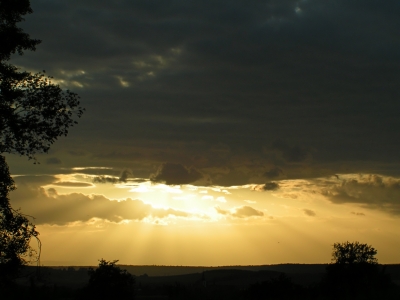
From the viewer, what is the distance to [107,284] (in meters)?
44.9

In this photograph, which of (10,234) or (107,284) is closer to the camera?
(10,234)

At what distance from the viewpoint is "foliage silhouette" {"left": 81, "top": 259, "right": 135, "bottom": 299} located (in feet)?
146

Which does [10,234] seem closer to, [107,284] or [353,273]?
[107,284]

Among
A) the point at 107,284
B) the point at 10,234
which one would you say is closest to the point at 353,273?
the point at 107,284

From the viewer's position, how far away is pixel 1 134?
2164 centimetres

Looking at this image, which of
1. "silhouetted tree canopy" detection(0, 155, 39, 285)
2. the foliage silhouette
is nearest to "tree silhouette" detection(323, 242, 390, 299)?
the foliage silhouette

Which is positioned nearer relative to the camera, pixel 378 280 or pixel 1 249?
pixel 1 249

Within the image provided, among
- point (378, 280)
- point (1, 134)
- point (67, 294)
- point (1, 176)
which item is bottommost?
point (67, 294)

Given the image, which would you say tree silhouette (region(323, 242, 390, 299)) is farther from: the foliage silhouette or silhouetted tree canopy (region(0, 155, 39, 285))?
silhouetted tree canopy (region(0, 155, 39, 285))

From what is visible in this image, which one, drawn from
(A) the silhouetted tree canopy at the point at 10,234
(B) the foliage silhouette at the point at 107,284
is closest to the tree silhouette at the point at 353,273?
(B) the foliage silhouette at the point at 107,284

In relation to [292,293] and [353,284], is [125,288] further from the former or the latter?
[353,284]

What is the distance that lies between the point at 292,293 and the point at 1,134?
31.0 metres

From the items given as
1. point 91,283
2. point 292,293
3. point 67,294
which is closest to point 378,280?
point 292,293

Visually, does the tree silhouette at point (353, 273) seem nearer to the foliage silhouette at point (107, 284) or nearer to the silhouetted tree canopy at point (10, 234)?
the foliage silhouette at point (107, 284)
